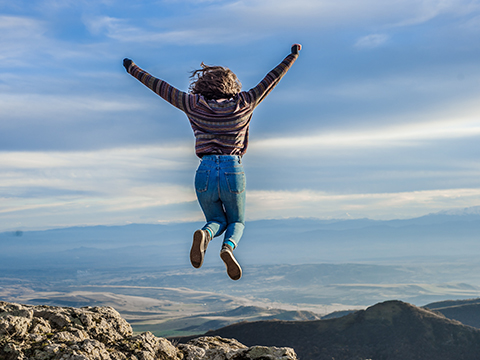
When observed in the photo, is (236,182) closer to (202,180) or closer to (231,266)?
(202,180)

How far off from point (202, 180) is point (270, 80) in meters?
1.95

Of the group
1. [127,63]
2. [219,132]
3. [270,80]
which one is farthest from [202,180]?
[127,63]

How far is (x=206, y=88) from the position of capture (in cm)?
777

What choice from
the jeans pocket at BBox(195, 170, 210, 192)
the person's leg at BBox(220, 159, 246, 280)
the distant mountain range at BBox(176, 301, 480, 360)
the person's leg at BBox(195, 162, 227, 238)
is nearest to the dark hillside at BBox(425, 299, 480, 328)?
the distant mountain range at BBox(176, 301, 480, 360)

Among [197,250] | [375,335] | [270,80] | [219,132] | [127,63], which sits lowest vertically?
[375,335]

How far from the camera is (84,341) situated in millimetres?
6195

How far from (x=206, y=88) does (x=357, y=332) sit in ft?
119

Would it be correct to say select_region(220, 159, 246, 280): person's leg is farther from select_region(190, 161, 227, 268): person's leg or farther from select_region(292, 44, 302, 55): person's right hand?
select_region(292, 44, 302, 55): person's right hand

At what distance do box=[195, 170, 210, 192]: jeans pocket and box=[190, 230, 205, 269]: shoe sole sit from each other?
0.82m

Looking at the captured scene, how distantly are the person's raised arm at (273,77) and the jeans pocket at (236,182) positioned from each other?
124 centimetres

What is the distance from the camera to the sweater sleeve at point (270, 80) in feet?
25.5

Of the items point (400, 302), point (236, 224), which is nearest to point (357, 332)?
point (400, 302)

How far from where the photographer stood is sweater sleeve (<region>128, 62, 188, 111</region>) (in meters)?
7.65

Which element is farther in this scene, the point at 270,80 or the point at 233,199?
the point at 270,80
